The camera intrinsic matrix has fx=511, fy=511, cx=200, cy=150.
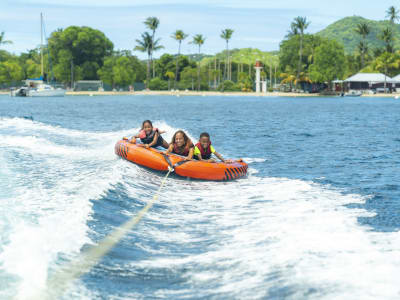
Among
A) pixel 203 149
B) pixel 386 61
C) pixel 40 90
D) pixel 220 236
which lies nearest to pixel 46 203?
pixel 220 236

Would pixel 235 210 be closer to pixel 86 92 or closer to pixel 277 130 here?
pixel 277 130

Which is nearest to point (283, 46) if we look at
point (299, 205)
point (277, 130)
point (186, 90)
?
point (186, 90)

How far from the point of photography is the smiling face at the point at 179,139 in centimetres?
1403

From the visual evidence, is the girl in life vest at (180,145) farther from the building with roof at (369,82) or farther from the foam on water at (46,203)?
the building with roof at (369,82)

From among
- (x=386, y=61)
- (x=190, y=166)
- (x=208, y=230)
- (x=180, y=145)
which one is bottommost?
(x=208, y=230)

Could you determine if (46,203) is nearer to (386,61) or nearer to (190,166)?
(190,166)

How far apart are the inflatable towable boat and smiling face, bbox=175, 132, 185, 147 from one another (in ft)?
1.27

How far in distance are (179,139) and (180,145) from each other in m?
0.20

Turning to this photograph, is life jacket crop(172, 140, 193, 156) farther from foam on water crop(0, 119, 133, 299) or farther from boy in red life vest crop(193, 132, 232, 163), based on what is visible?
foam on water crop(0, 119, 133, 299)

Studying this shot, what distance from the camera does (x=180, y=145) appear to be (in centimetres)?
1419

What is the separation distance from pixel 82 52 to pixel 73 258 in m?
113

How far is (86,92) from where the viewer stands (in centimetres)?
11344

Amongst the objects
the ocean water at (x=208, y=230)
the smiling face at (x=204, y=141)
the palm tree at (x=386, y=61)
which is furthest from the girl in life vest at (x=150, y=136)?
the palm tree at (x=386, y=61)

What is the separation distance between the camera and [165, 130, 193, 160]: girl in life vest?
554 inches
